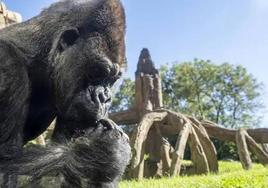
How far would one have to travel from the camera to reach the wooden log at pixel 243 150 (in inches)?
445

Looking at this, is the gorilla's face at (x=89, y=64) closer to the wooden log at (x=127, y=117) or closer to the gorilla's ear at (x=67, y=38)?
the gorilla's ear at (x=67, y=38)

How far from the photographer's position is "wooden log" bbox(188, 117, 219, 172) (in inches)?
459

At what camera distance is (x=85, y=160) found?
1543 millimetres

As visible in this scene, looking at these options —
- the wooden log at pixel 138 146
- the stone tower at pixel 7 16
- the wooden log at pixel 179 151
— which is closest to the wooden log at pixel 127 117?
the wooden log at pixel 138 146

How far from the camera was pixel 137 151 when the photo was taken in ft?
33.1

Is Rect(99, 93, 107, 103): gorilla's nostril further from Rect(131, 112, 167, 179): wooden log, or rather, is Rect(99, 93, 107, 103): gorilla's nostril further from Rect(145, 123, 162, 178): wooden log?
Rect(145, 123, 162, 178): wooden log

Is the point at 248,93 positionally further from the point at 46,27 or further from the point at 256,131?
the point at 46,27

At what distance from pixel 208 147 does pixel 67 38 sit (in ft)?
35.2

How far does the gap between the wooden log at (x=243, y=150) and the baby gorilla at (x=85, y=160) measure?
32.3 ft

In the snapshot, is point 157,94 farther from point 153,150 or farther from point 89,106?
point 89,106

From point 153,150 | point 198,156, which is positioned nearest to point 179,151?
point 198,156

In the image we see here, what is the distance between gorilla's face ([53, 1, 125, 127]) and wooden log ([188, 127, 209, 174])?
9750mm

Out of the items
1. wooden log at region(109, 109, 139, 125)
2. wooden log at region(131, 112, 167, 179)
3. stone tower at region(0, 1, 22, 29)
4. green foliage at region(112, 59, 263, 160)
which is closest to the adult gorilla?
stone tower at region(0, 1, 22, 29)

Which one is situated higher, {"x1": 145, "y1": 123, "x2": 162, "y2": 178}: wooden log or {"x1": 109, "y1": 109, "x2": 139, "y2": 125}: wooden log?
{"x1": 109, "y1": 109, "x2": 139, "y2": 125}: wooden log
